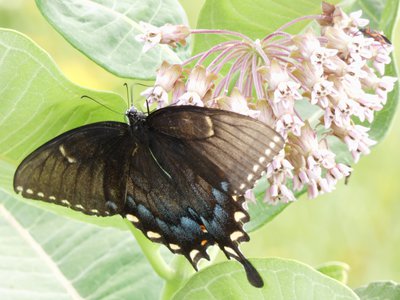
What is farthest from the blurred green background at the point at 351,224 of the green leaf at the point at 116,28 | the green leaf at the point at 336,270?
the green leaf at the point at 116,28

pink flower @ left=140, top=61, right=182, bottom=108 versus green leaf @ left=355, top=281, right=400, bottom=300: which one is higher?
pink flower @ left=140, top=61, right=182, bottom=108

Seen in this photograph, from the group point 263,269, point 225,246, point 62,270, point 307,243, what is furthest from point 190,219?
point 307,243

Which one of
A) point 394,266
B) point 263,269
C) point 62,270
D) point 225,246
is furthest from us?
point 394,266

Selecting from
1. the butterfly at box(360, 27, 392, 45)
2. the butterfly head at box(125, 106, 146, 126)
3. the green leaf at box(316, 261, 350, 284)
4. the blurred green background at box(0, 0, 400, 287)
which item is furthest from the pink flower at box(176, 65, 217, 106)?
the blurred green background at box(0, 0, 400, 287)

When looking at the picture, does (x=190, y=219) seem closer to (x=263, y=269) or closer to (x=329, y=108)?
(x=263, y=269)

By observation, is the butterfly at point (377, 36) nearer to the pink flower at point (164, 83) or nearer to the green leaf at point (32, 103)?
the pink flower at point (164, 83)

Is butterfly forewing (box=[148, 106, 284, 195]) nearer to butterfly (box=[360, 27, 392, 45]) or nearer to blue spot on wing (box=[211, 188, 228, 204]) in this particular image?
blue spot on wing (box=[211, 188, 228, 204])
